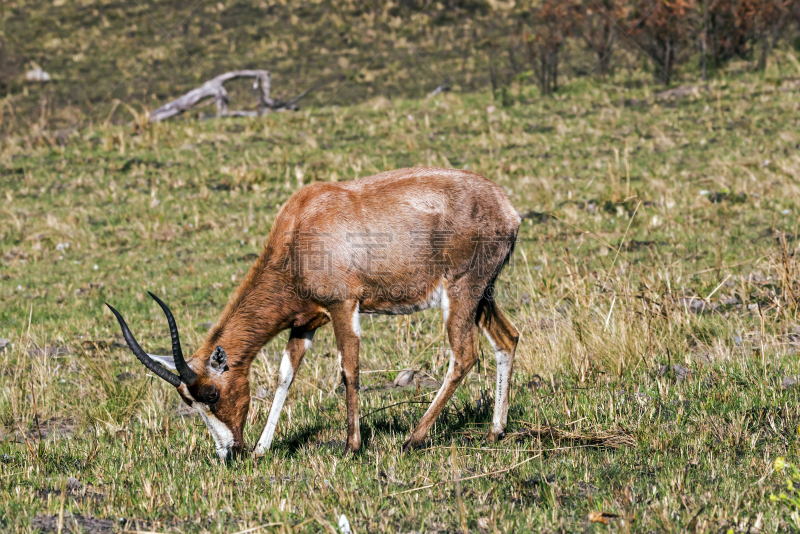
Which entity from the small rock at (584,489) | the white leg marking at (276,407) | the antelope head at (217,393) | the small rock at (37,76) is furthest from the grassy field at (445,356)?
the small rock at (37,76)

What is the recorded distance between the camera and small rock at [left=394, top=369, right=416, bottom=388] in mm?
7160

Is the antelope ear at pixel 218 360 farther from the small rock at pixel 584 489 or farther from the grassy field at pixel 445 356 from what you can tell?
the small rock at pixel 584 489

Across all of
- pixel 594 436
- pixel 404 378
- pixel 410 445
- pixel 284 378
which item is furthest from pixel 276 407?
pixel 594 436

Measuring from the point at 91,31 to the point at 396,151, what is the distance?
1073 inches

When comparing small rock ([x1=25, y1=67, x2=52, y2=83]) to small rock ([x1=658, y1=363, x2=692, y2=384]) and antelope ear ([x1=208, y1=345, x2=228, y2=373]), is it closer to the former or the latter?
antelope ear ([x1=208, y1=345, x2=228, y2=373])

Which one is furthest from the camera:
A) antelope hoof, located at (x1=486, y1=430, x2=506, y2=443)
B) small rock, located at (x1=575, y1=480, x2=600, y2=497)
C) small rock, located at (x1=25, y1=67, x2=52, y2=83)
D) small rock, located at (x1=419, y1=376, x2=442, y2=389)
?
small rock, located at (x1=25, y1=67, x2=52, y2=83)

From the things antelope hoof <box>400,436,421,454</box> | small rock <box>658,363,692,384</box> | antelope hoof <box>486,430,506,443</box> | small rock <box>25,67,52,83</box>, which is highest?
antelope hoof <box>400,436,421,454</box>

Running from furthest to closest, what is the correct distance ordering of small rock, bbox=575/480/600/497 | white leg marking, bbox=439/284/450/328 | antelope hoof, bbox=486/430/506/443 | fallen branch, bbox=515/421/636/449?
white leg marking, bbox=439/284/450/328 → antelope hoof, bbox=486/430/506/443 → fallen branch, bbox=515/421/636/449 → small rock, bbox=575/480/600/497

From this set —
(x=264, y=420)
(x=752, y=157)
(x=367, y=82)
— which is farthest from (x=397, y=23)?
(x=264, y=420)

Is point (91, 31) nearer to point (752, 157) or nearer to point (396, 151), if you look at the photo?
point (396, 151)

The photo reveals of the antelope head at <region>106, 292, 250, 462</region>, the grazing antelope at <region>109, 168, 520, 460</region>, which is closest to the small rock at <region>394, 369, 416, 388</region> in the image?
the grazing antelope at <region>109, 168, 520, 460</region>

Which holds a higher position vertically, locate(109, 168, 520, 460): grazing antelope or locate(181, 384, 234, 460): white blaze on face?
locate(109, 168, 520, 460): grazing antelope

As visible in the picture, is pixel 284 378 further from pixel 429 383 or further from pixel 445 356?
pixel 445 356

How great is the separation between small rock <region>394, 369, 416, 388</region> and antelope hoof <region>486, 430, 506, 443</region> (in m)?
1.66
